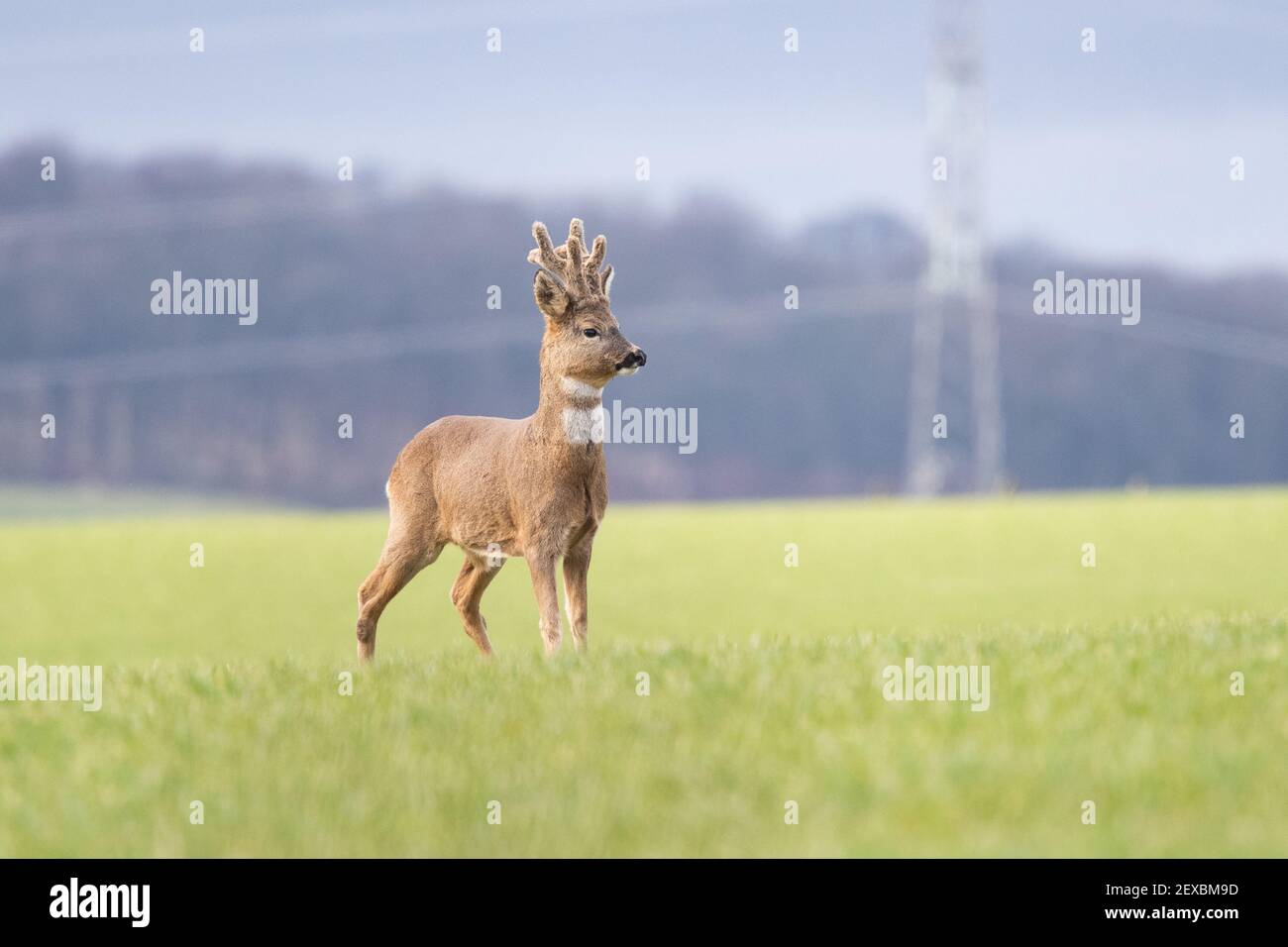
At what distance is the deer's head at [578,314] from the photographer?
820 centimetres

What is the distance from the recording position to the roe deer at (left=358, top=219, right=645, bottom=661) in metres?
8.24

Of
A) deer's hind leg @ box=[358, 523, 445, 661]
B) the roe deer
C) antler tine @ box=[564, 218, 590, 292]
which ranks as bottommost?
deer's hind leg @ box=[358, 523, 445, 661]

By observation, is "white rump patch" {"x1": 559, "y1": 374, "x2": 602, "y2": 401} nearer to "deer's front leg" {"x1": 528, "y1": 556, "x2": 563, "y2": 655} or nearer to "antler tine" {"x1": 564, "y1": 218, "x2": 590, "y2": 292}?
"antler tine" {"x1": 564, "y1": 218, "x2": 590, "y2": 292}

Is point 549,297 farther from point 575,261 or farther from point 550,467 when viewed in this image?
point 550,467

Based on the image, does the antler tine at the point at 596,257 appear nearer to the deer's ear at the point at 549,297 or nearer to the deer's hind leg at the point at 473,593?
the deer's ear at the point at 549,297

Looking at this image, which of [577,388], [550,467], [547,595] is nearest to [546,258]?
[577,388]

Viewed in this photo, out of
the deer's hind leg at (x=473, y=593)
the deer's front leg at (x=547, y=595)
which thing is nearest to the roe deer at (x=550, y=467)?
the deer's front leg at (x=547, y=595)

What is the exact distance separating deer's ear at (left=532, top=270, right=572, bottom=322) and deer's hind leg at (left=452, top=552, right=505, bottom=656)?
168 cm

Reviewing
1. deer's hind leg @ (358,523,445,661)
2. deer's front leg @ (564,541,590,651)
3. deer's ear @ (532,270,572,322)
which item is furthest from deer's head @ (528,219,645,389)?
deer's hind leg @ (358,523,445,661)

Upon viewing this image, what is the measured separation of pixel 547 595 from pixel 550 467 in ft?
2.40

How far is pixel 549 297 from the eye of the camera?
27.2 feet
